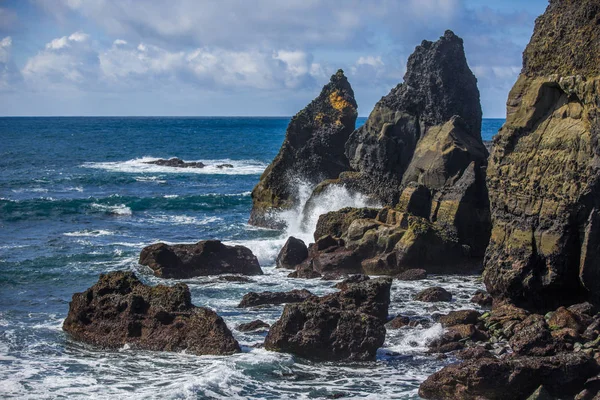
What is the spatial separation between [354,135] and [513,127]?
1559cm

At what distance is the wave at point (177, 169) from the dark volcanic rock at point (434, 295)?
42913 mm

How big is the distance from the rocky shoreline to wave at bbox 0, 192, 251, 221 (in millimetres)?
17701

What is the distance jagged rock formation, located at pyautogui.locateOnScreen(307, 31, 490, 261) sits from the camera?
31.0 metres

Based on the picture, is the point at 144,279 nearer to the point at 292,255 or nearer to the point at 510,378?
the point at 292,255

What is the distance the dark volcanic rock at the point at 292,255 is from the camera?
3198 centimetres

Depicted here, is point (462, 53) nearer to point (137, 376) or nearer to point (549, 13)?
point (549, 13)

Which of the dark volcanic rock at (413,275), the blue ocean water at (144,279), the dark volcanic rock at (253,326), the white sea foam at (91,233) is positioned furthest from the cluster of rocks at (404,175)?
the white sea foam at (91,233)

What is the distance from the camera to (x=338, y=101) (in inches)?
1735

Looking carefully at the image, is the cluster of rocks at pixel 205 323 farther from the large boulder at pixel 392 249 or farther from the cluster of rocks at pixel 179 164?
the cluster of rocks at pixel 179 164

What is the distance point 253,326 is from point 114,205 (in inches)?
1170

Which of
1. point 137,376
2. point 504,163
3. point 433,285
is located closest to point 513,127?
point 504,163

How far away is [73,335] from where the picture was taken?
73.4 ft

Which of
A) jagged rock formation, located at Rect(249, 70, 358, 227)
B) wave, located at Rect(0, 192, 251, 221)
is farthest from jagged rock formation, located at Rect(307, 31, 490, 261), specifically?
wave, located at Rect(0, 192, 251, 221)

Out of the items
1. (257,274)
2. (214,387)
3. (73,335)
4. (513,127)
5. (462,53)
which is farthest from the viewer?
(462,53)
